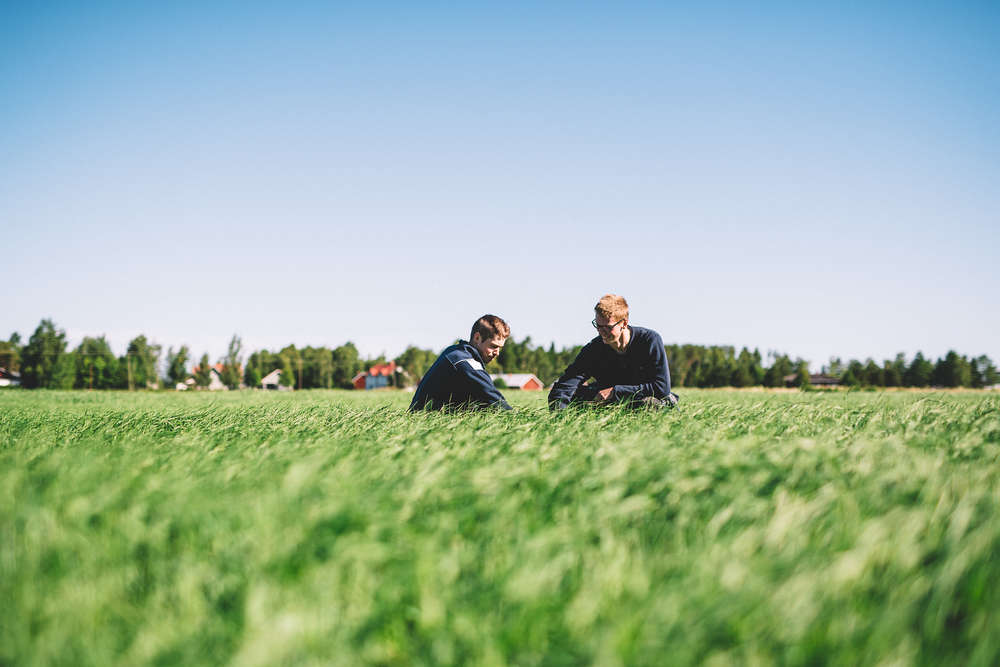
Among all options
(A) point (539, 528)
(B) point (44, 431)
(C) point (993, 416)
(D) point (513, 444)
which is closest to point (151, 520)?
(A) point (539, 528)

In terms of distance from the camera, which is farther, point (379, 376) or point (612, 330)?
point (379, 376)

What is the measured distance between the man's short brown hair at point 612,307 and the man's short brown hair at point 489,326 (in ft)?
3.38

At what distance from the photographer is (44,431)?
4820 mm

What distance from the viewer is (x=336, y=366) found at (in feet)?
246

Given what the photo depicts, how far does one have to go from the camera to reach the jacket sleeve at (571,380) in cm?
634

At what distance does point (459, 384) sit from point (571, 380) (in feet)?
5.13

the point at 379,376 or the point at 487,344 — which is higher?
the point at 487,344

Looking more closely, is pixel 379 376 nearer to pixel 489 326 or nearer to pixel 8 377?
pixel 8 377

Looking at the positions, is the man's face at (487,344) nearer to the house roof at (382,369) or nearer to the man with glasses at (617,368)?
the man with glasses at (617,368)

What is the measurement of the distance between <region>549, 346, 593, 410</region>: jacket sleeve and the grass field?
131 inches

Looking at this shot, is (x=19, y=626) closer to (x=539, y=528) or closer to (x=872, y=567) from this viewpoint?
(x=539, y=528)

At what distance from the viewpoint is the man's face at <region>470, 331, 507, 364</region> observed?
5887mm

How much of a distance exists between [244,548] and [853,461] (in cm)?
277

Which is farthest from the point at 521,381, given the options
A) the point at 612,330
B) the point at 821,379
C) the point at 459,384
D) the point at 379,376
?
the point at 459,384
